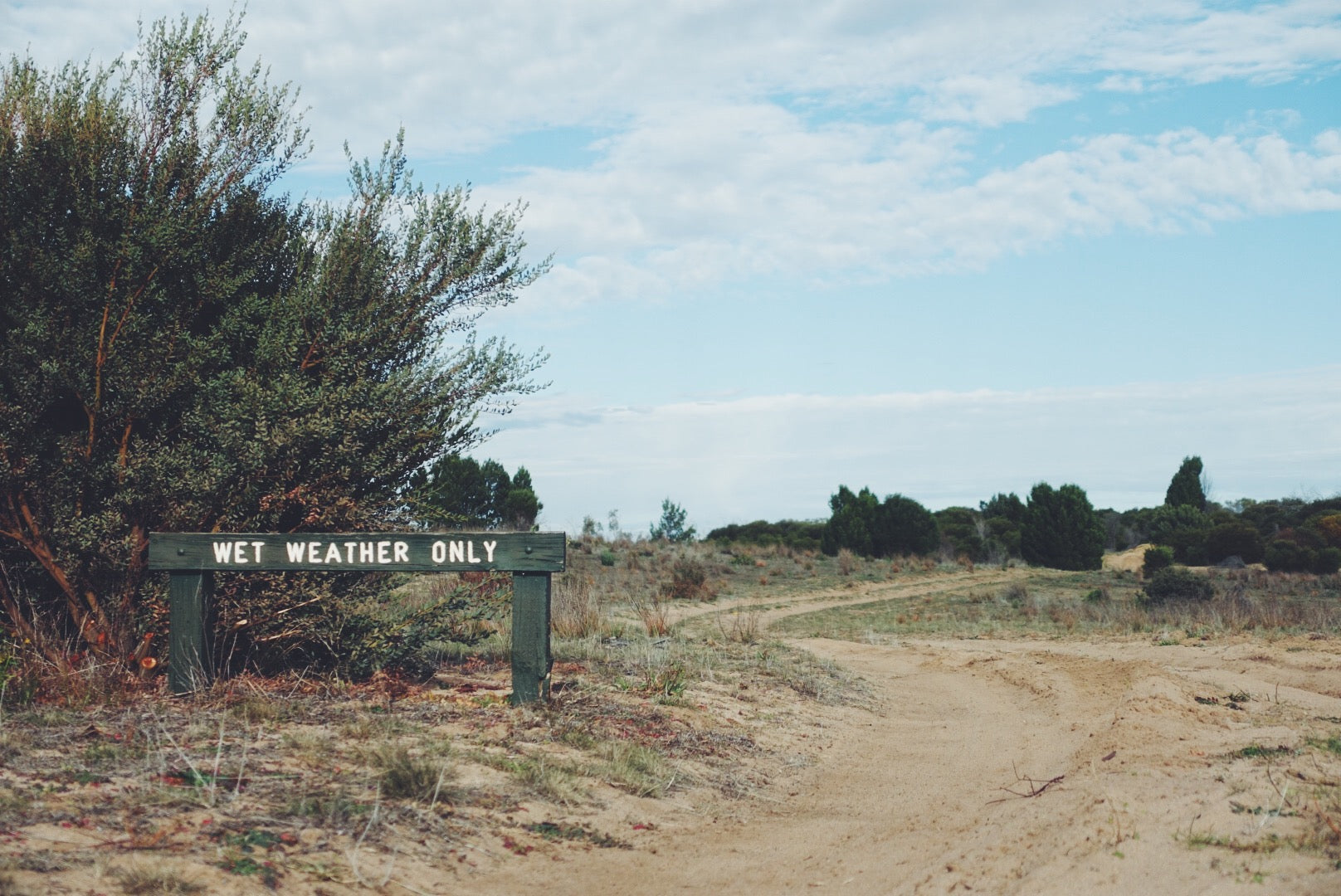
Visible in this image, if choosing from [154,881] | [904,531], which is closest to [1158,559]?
[904,531]

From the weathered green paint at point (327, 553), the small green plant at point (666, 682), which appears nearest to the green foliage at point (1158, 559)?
the small green plant at point (666, 682)

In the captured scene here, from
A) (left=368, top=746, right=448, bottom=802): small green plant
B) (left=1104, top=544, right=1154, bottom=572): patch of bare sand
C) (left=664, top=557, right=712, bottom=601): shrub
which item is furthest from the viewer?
(left=1104, top=544, right=1154, bottom=572): patch of bare sand

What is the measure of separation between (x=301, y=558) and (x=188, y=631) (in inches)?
41.5

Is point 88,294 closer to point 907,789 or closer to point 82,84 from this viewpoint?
point 82,84

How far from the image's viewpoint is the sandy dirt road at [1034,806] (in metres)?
5.18

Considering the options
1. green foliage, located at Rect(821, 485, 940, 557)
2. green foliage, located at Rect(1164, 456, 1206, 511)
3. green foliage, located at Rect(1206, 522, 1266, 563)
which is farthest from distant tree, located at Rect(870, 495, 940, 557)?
green foliage, located at Rect(1164, 456, 1206, 511)

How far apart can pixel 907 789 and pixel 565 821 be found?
9.75ft

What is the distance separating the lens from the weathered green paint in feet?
27.5

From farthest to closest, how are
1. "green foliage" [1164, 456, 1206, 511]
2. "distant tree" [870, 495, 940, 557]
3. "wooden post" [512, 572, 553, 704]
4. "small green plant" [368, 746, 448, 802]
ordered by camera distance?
"green foliage" [1164, 456, 1206, 511] < "distant tree" [870, 495, 940, 557] < "wooden post" [512, 572, 553, 704] < "small green plant" [368, 746, 448, 802]

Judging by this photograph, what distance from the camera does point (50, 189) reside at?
8812mm

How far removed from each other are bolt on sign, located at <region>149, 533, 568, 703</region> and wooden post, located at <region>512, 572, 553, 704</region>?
52 millimetres

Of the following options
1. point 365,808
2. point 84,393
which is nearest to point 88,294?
point 84,393

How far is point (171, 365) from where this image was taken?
8.94 m

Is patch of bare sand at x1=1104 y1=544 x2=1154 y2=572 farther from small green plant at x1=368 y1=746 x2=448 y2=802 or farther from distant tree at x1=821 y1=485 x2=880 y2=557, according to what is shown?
small green plant at x1=368 y1=746 x2=448 y2=802
